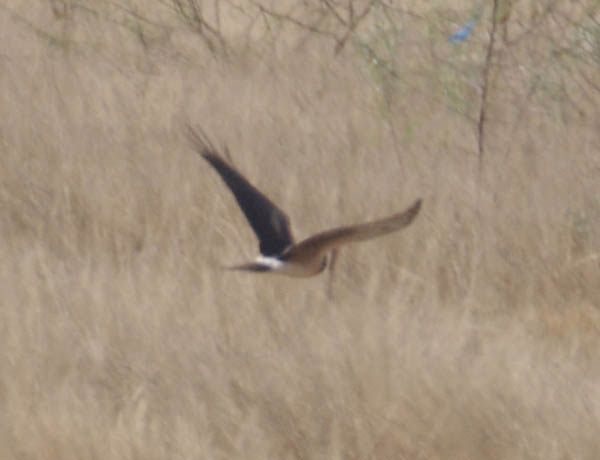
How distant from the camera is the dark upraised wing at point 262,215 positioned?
4820 millimetres

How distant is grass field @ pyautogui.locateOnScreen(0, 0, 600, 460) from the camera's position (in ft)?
14.5

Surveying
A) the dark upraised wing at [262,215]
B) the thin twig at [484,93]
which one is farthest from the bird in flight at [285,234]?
the thin twig at [484,93]

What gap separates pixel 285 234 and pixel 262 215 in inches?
5.1

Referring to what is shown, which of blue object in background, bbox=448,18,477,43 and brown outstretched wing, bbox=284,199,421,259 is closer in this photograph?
brown outstretched wing, bbox=284,199,421,259

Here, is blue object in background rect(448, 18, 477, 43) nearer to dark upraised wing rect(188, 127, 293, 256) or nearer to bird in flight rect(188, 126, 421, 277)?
bird in flight rect(188, 126, 421, 277)

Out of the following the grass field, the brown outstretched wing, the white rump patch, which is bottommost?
the grass field

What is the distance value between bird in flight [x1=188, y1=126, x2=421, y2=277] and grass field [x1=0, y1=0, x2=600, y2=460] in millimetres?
257

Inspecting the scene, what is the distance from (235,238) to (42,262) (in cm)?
71

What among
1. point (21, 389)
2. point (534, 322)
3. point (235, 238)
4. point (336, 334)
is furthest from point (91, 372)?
point (534, 322)

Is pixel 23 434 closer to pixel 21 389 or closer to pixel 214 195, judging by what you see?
pixel 21 389

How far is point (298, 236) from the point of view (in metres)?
5.72

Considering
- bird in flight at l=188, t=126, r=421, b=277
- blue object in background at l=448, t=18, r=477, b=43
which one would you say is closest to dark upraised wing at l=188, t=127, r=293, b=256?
bird in flight at l=188, t=126, r=421, b=277

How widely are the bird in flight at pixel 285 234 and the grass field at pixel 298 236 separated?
0.26 meters

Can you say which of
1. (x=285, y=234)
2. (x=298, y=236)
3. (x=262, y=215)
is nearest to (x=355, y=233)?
(x=285, y=234)
